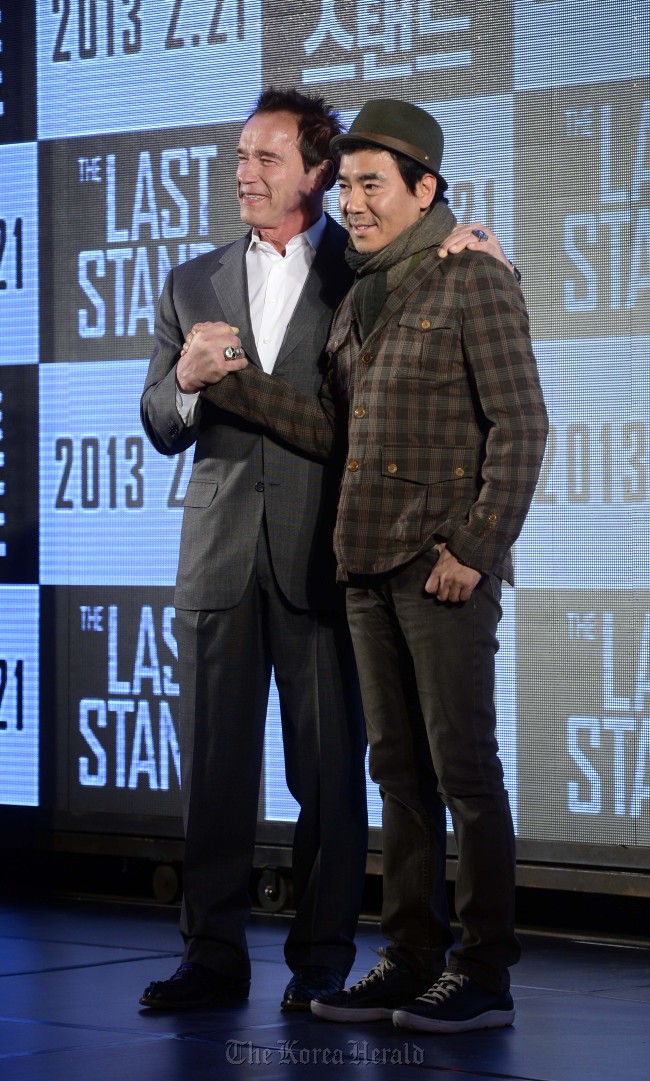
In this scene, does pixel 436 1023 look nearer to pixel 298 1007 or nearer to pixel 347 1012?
pixel 347 1012

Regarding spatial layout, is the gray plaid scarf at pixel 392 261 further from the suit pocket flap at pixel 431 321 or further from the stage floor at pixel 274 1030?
the stage floor at pixel 274 1030

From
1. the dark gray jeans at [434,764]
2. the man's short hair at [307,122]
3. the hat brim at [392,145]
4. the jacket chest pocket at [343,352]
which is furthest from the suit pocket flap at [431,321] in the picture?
the man's short hair at [307,122]

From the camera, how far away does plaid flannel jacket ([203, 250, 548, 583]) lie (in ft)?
8.51

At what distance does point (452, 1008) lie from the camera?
2.55 m

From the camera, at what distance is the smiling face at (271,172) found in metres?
2.97

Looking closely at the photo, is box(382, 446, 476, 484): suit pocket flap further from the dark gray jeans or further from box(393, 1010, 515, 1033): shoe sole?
box(393, 1010, 515, 1033): shoe sole

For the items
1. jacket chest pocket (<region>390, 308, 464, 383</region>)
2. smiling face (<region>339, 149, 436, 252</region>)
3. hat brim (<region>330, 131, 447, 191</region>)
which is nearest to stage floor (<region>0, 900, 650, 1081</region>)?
jacket chest pocket (<region>390, 308, 464, 383</region>)

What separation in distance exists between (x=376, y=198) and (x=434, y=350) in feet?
0.96

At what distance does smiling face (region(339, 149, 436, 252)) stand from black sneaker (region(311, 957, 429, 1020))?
4.09 feet

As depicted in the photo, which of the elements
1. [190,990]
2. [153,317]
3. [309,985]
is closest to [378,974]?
[309,985]

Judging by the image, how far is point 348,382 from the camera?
111 inches

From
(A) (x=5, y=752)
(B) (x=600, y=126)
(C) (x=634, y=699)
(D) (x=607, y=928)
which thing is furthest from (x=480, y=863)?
(A) (x=5, y=752)

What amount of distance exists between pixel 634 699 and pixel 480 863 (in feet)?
3.46

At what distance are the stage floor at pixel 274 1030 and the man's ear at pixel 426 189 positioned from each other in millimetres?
1404
